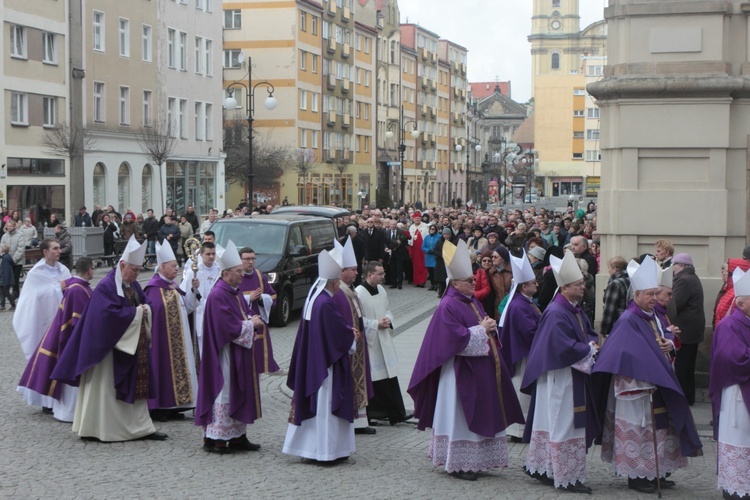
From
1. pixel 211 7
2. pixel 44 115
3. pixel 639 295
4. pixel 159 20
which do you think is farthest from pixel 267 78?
pixel 639 295

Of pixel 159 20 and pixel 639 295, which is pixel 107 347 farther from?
pixel 159 20

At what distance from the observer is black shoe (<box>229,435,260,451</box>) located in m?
10.5

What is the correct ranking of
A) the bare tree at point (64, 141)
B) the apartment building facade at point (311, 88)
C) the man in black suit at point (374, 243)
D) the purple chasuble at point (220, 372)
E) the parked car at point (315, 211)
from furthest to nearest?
the apartment building facade at point (311, 88), the bare tree at point (64, 141), the parked car at point (315, 211), the man in black suit at point (374, 243), the purple chasuble at point (220, 372)

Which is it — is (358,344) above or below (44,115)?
below

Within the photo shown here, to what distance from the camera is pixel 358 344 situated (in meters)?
10.9

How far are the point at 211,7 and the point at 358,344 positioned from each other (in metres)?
49.3

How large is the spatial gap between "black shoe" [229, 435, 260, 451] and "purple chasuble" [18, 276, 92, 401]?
217 cm

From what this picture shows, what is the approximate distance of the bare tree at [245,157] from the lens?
63.3 metres

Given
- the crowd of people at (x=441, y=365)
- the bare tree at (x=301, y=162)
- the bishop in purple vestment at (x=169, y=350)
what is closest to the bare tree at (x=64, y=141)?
the bare tree at (x=301, y=162)

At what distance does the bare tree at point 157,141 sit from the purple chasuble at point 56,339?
117 feet

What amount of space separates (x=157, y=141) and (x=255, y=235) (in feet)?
90.9

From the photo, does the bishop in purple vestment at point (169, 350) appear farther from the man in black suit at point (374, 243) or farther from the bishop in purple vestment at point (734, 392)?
the man in black suit at point (374, 243)

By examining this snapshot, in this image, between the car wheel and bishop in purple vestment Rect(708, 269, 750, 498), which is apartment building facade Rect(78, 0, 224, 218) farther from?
bishop in purple vestment Rect(708, 269, 750, 498)

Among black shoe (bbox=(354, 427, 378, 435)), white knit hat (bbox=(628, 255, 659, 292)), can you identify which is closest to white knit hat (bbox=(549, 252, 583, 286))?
white knit hat (bbox=(628, 255, 659, 292))
